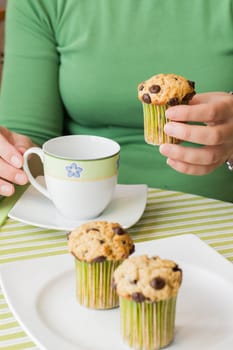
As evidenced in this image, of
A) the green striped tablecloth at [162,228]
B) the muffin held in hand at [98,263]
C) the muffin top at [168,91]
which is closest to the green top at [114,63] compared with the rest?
the green striped tablecloth at [162,228]

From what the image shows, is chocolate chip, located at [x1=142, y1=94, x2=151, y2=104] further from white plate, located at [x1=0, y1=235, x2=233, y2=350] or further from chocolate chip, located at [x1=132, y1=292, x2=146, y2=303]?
chocolate chip, located at [x1=132, y1=292, x2=146, y2=303]

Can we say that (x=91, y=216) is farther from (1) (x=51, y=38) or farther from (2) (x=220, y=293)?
(1) (x=51, y=38)

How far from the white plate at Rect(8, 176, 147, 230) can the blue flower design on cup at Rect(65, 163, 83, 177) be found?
79 millimetres

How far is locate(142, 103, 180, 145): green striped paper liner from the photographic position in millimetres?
982

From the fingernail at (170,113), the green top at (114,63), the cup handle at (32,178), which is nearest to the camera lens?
the fingernail at (170,113)

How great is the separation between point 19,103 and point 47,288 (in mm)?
642

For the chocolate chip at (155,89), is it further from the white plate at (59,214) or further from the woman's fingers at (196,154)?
the white plate at (59,214)

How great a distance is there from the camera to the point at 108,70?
1367 mm

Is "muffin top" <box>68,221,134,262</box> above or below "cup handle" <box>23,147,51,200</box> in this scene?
above

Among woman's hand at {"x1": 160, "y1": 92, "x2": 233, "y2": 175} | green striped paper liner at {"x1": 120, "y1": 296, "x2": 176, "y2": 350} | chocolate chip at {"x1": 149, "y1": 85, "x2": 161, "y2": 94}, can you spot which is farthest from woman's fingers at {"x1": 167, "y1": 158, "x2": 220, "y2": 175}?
green striped paper liner at {"x1": 120, "y1": 296, "x2": 176, "y2": 350}

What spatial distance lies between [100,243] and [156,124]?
0.96ft

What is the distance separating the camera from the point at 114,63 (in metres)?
1.37

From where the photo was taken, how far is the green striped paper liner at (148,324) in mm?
691

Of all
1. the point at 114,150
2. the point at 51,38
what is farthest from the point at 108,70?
the point at 114,150
